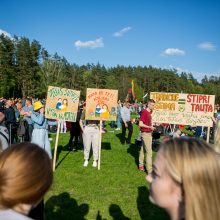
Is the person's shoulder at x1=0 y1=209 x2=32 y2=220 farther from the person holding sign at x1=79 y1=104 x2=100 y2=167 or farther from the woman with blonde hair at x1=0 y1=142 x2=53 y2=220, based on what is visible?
the person holding sign at x1=79 y1=104 x2=100 y2=167

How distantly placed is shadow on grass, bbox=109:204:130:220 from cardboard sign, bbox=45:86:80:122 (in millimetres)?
3955

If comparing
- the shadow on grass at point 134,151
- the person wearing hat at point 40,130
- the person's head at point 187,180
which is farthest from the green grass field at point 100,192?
the person's head at point 187,180

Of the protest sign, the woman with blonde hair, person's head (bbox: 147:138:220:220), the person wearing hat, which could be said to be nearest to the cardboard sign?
the protest sign

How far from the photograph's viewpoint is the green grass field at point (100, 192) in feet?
22.8

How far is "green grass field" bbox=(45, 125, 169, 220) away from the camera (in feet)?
22.8

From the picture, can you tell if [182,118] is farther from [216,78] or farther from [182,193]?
[216,78]

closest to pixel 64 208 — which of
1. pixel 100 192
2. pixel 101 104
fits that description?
pixel 100 192

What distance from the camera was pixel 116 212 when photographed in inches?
279

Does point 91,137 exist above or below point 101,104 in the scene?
below

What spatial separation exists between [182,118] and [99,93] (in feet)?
10.1

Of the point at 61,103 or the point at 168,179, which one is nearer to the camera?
the point at 168,179

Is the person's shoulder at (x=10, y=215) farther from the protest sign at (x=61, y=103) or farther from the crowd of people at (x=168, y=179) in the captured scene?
the protest sign at (x=61, y=103)

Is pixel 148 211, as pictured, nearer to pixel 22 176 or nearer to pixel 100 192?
pixel 100 192

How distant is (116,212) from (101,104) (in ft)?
15.6
